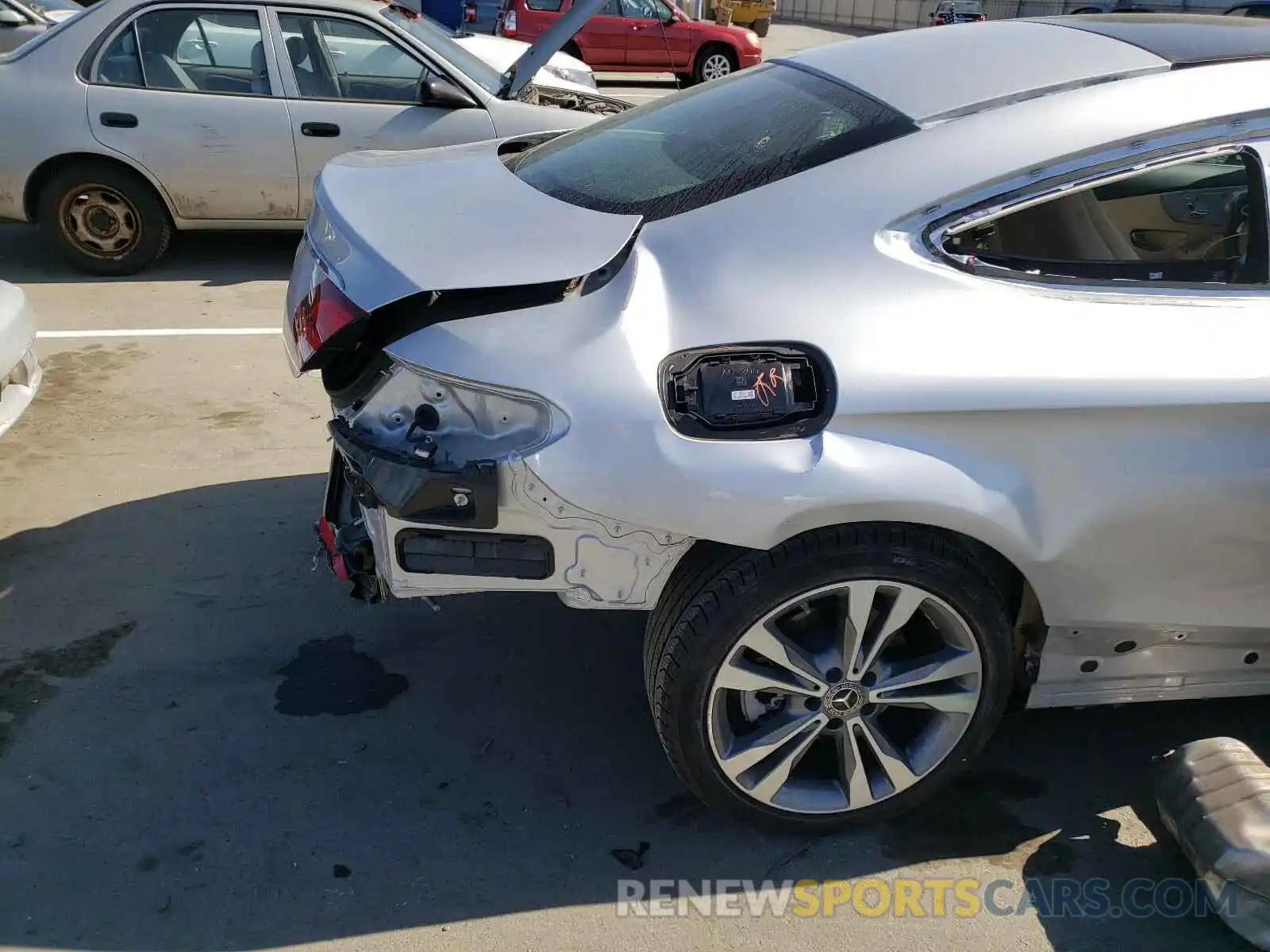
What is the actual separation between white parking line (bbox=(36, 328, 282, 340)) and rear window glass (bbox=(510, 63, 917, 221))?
3.04 m

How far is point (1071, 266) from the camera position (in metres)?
2.41

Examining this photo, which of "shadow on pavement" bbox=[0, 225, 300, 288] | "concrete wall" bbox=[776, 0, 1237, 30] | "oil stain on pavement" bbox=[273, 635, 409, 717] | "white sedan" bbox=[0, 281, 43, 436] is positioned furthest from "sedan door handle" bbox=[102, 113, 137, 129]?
"concrete wall" bbox=[776, 0, 1237, 30]

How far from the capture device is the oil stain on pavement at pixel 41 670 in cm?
295

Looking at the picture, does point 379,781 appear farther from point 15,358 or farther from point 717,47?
point 717,47

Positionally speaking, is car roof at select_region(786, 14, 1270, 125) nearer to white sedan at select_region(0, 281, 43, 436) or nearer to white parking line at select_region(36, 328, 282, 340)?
white sedan at select_region(0, 281, 43, 436)

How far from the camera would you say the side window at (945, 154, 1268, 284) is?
2.38 m

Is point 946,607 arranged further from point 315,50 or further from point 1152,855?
point 315,50

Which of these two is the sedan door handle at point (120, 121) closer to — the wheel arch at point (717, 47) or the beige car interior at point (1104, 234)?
the beige car interior at point (1104, 234)

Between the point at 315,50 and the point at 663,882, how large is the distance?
5860mm

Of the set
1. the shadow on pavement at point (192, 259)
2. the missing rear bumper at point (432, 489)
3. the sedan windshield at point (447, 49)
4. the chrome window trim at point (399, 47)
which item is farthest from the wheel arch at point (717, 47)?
the missing rear bumper at point (432, 489)

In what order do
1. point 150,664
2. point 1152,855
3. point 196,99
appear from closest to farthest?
point 1152,855
point 150,664
point 196,99

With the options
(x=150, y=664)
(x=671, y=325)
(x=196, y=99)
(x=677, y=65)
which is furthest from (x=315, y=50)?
(x=677, y=65)

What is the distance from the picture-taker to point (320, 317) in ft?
7.98

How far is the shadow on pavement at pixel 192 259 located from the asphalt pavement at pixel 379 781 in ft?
10.0
